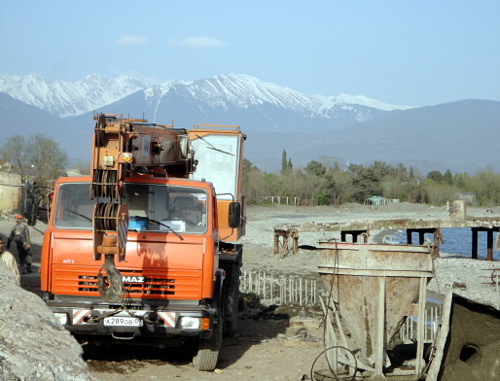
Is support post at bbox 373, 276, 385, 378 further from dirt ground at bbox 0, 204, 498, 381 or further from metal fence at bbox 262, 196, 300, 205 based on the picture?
metal fence at bbox 262, 196, 300, 205

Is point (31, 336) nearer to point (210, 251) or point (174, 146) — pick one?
point (210, 251)

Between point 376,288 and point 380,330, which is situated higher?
point 376,288

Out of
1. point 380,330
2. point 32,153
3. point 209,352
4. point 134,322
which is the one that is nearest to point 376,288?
point 380,330

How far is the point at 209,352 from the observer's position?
396 inches

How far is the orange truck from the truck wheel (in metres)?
0.01

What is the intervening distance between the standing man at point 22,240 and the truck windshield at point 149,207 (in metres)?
9.91

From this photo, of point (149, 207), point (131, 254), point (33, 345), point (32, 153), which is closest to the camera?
point (33, 345)

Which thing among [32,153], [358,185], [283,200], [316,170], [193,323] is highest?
[316,170]

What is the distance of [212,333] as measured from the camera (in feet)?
32.9

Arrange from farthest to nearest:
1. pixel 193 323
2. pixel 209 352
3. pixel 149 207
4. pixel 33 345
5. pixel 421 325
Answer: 1. pixel 209 352
2. pixel 149 207
3. pixel 193 323
4. pixel 421 325
5. pixel 33 345

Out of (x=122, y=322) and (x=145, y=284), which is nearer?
(x=122, y=322)

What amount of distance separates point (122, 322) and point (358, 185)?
106m

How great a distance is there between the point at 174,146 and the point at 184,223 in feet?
9.76

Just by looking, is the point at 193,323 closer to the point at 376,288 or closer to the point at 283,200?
the point at 376,288
